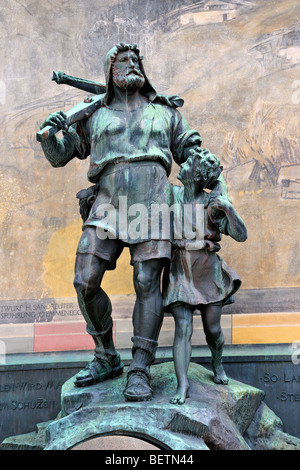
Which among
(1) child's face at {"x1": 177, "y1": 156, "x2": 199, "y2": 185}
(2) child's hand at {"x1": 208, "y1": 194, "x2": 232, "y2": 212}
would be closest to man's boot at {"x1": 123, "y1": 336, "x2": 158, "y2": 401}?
(2) child's hand at {"x1": 208, "y1": 194, "x2": 232, "y2": 212}

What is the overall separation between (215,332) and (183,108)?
10.0 ft

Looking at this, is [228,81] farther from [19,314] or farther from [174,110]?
[19,314]

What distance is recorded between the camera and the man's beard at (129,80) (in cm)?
392

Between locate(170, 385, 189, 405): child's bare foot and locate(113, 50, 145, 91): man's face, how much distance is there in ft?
5.72

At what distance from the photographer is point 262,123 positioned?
20.4 feet

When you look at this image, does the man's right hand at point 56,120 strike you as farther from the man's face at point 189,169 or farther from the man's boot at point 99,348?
the man's boot at point 99,348

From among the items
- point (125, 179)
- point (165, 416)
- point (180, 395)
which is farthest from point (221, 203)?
point (165, 416)

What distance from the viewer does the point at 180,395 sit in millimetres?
3387

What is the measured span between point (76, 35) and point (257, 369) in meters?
3.65

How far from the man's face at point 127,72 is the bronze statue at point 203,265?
1.86 feet

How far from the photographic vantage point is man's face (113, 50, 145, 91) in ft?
12.9

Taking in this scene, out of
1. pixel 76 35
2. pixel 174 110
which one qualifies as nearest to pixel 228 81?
pixel 76 35
